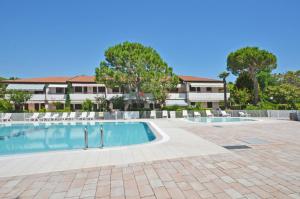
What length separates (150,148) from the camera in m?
10.0

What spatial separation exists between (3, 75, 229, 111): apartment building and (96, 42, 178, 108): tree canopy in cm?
667

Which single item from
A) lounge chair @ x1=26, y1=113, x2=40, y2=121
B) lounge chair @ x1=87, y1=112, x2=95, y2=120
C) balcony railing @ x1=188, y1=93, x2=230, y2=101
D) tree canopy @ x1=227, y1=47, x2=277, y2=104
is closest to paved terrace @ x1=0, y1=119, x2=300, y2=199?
lounge chair @ x1=87, y1=112, x2=95, y2=120

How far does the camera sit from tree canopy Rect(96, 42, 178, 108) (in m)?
29.9

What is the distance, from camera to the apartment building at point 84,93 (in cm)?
3884

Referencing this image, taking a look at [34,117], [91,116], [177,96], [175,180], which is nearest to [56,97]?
[34,117]

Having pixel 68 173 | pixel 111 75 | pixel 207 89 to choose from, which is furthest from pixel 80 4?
pixel 207 89

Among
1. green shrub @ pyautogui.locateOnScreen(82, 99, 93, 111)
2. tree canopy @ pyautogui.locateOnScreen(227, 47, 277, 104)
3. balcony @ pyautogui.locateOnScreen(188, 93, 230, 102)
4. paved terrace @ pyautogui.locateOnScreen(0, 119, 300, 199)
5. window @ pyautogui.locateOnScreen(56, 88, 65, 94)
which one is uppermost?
tree canopy @ pyautogui.locateOnScreen(227, 47, 277, 104)

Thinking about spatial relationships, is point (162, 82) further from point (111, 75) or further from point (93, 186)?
point (93, 186)

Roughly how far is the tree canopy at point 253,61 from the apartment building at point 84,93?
16.4ft

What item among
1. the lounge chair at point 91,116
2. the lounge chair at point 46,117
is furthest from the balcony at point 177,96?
the lounge chair at point 46,117

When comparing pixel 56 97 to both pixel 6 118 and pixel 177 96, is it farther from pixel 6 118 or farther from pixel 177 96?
pixel 177 96

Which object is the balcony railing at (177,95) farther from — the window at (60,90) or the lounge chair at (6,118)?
the lounge chair at (6,118)

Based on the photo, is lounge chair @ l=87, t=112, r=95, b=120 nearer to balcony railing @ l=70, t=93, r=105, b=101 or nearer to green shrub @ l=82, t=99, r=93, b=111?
green shrub @ l=82, t=99, r=93, b=111

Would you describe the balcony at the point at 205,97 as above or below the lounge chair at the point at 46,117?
above
